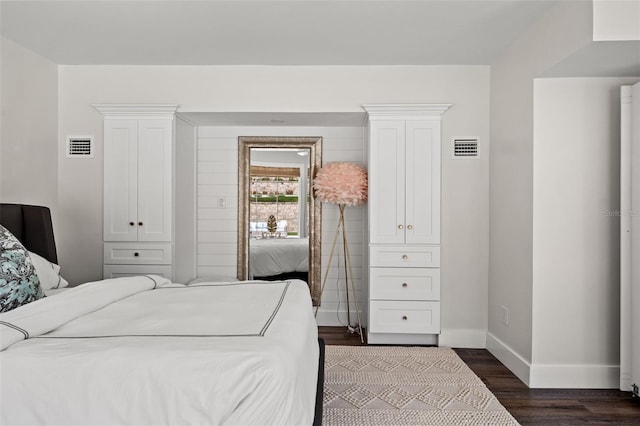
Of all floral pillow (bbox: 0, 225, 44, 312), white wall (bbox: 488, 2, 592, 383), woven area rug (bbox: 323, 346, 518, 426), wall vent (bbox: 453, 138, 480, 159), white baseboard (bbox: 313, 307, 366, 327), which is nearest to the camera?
floral pillow (bbox: 0, 225, 44, 312)

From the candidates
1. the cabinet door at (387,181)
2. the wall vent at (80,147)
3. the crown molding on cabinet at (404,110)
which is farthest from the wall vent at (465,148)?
the wall vent at (80,147)

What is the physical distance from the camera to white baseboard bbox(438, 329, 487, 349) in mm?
3756

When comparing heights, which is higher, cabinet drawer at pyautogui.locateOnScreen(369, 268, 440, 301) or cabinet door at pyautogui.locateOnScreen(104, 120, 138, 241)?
cabinet door at pyautogui.locateOnScreen(104, 120, 138, 241)

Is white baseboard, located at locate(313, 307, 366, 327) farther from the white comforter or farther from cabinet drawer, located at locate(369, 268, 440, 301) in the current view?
the white comforter

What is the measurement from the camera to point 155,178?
3.75 metres

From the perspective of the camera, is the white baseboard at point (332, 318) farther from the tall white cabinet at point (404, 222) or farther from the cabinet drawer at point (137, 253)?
the cabinet drawer at point (137, 253)

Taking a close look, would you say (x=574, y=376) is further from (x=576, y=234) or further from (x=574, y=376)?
(x=576, y=234)

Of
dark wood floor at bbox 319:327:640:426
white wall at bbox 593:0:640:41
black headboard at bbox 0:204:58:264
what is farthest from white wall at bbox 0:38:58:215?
white wall at bbox 593:0:640:41

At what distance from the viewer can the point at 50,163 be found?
12.3ft

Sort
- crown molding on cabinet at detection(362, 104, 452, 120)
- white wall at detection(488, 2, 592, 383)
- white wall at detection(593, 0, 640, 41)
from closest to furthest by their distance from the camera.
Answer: white wall at detection(593, 0, 640, 41) < white wall at detection(488, 2, 592, 383) < crown molding on cabinet at detection(362, 104, 452, 120)

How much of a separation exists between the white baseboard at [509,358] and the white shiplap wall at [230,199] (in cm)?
143

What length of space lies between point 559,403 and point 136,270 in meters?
3.50

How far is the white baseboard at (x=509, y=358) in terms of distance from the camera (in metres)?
2.93

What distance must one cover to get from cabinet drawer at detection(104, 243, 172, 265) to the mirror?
32.6 inches
